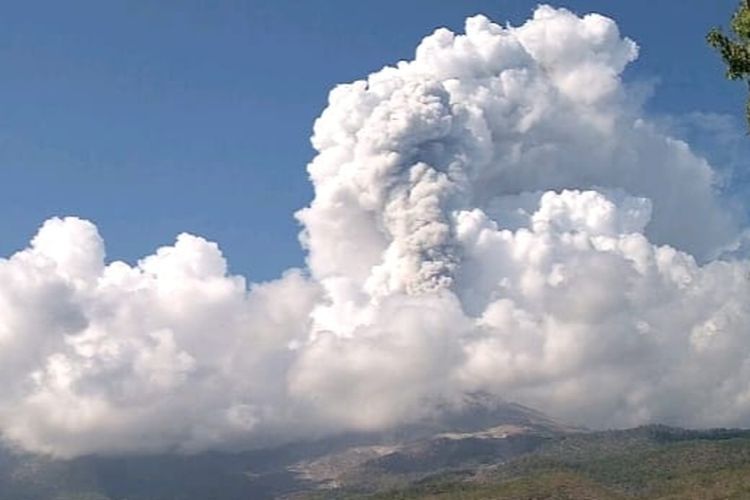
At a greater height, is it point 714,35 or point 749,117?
point 714,35

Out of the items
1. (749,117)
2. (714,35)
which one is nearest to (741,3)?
(714,35)

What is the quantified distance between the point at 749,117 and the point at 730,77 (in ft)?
5.60

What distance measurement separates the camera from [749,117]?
44.2m

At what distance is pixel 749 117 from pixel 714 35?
3406mm

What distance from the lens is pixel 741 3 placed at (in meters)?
43.3

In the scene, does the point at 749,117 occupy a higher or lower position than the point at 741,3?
lower

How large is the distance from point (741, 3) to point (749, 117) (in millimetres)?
4305

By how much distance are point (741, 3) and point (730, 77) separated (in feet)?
9.27

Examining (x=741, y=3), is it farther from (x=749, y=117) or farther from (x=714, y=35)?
(x=749, y=117)

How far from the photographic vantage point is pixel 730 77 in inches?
1746

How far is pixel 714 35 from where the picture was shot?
144 ft
